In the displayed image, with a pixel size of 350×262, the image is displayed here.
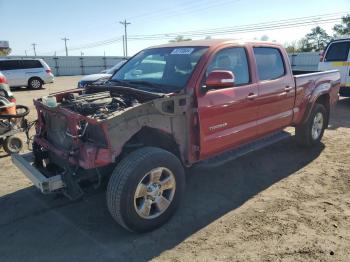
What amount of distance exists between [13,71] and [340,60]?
16208 mm

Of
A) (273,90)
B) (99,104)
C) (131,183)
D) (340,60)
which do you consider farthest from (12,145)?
(340,60)

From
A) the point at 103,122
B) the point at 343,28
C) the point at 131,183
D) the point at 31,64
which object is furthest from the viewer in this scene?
the point at 343,28

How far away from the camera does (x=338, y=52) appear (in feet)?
37.7

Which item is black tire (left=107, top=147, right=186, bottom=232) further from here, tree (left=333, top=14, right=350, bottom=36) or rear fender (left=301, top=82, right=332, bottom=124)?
tree (left=333, top=14, right=350, bottom=36)

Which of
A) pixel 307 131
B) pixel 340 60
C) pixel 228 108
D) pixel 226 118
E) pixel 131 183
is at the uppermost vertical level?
pixel 340 60

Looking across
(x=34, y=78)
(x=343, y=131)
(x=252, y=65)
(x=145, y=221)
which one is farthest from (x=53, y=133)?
(x=34, y=78)

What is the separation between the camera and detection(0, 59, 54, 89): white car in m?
19.0

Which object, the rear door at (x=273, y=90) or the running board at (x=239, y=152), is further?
the rear door at (x=273, y=90)

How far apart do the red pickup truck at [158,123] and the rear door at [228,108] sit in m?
0.01

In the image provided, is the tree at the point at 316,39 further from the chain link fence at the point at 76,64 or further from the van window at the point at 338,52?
the van window at the point at 338,52

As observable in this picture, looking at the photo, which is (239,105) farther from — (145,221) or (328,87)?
(328,87)

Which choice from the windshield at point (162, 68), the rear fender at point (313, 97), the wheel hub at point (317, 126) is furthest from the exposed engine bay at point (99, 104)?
the wheel hub at point (317, 126)

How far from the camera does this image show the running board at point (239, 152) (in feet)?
14.8

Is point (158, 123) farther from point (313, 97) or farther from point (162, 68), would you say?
point (313, 97)
